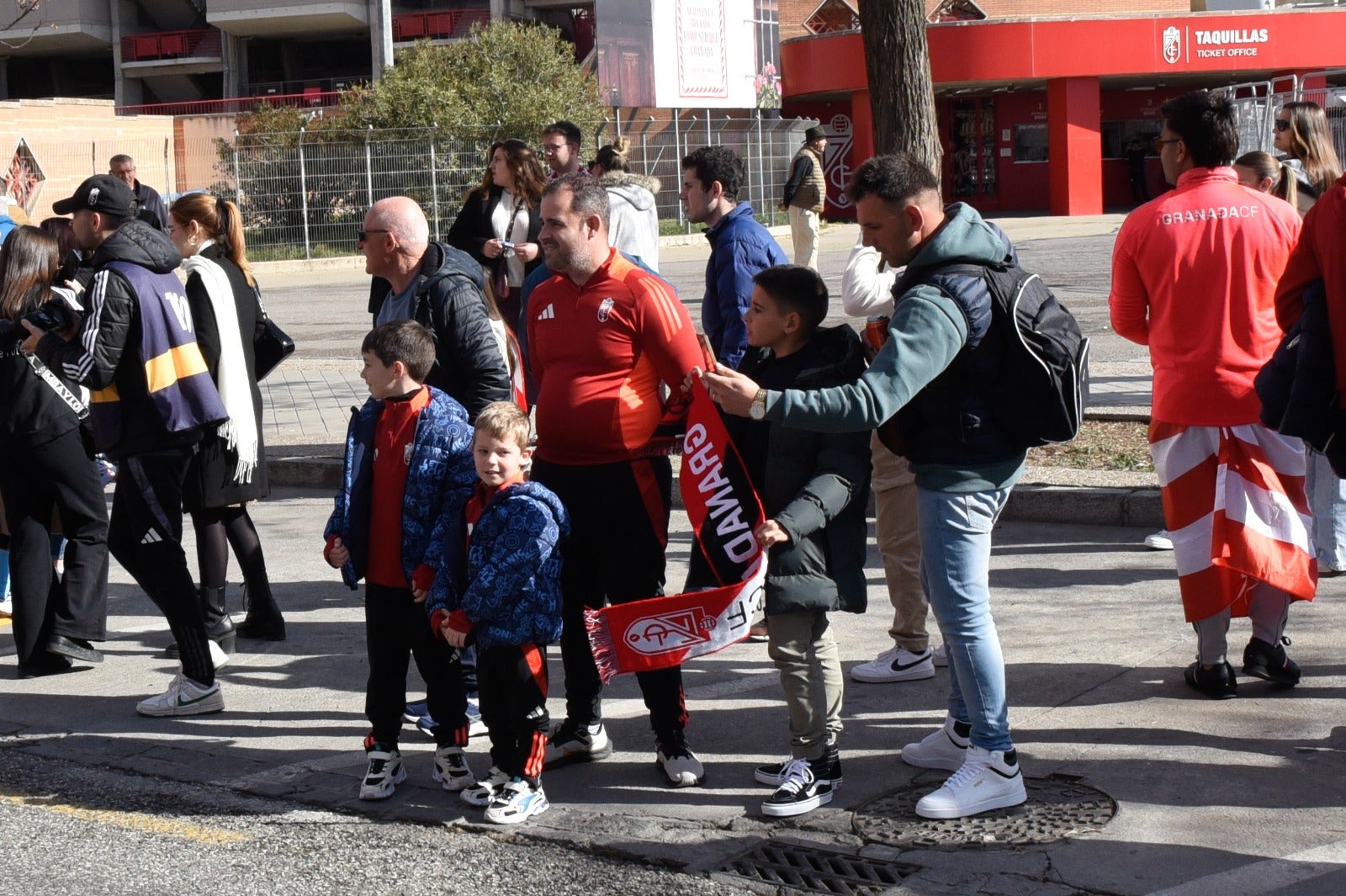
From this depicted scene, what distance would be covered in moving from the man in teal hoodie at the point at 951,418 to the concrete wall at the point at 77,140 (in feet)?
96.4

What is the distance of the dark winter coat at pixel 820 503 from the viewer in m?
4.43

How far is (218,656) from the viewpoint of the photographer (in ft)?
21.8

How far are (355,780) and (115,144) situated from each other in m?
32.5

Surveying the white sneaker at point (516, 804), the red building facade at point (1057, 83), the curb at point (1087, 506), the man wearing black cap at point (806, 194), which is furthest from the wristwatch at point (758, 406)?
the red building facade at point (1057, 83)

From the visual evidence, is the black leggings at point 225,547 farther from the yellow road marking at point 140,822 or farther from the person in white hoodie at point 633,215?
the person in white hoodie at point 633,215

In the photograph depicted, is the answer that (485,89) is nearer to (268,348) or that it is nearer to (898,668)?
(268,348)

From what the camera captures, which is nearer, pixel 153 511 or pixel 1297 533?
pixel 1297 533

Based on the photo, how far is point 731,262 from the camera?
21.6ft

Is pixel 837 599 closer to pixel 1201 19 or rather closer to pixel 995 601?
pixel 995 601

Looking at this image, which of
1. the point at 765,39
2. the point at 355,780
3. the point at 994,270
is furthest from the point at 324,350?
the point at 765,39

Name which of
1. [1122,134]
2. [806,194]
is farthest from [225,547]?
[1122,134]

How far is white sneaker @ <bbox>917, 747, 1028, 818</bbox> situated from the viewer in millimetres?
4418

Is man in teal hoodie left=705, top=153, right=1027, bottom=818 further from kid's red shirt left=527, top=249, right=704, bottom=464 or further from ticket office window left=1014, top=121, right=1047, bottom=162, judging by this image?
ticket office window left=1014, top=121, right=1047, bottom=162

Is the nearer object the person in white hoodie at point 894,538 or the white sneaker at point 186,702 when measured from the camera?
the person in white hoodie at point 894,538
